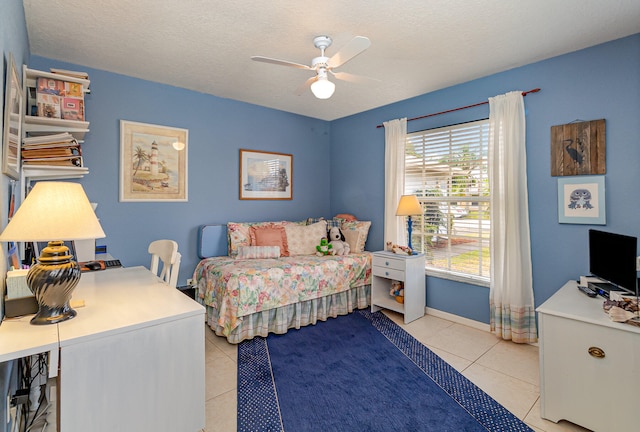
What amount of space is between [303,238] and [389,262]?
112cm

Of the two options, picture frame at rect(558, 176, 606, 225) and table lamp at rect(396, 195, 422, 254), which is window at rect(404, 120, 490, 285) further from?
picture frame at rect(558, 176, 606, 225)

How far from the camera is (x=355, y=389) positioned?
2162mm

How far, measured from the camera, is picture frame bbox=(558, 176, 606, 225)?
97.9 inches

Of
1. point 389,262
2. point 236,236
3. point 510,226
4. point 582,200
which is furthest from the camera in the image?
point 236,236

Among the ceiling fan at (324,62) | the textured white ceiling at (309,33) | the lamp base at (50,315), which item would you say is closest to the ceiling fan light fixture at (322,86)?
the ceiling fan at (324,62)

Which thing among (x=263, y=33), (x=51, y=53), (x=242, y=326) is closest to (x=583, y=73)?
(x=263, y=33)

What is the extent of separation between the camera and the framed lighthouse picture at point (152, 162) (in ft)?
10.5

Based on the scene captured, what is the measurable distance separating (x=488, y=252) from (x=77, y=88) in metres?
3.79

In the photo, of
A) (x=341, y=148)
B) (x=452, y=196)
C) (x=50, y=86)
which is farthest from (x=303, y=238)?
(x=50, y=86)

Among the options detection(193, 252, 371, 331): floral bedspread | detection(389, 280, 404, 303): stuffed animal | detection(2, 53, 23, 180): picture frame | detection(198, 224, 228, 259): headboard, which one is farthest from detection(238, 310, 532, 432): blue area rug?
detection(2, 53, 23, 180): picture frame

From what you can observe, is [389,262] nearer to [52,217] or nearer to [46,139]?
[52,217]

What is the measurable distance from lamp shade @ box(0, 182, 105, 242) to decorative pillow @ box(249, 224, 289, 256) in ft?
7.79

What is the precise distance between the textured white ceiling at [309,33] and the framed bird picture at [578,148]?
2.07ft

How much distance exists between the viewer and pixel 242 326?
112 inches
